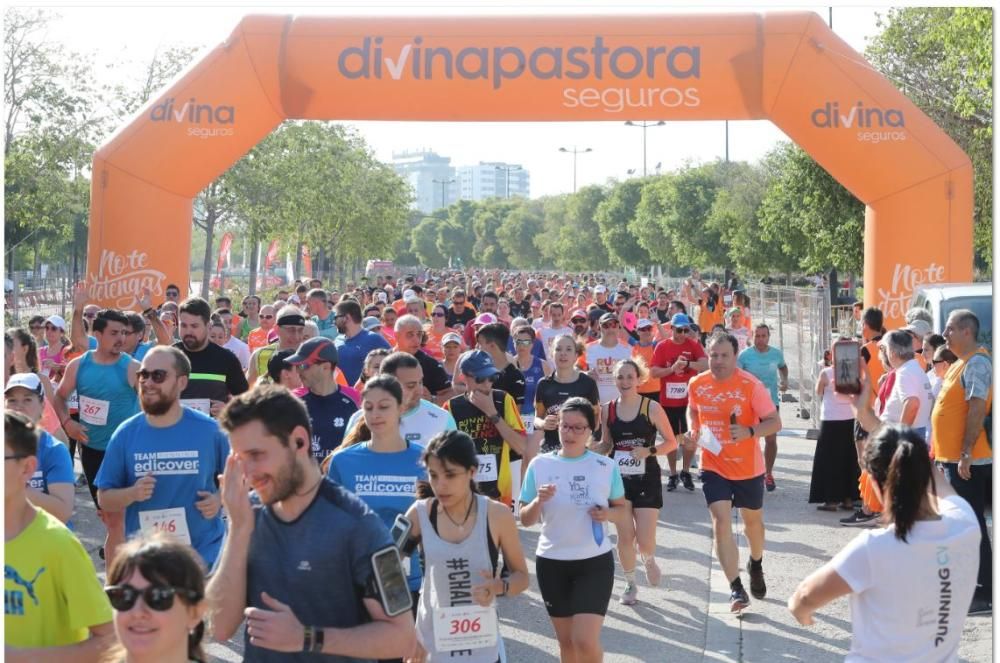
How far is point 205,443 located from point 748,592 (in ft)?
15.0

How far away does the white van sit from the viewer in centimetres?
1144

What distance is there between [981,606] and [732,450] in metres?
1.88

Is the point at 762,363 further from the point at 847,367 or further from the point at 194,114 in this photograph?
the point at 194,114

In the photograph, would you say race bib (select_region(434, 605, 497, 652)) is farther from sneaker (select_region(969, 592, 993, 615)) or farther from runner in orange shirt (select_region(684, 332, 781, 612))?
sneaker (select_region(969, 592, 993, 615))

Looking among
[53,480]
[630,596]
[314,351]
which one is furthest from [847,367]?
[53,480]

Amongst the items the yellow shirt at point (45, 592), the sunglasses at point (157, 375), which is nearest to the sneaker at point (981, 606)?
the sunglasses at point (157, 375)

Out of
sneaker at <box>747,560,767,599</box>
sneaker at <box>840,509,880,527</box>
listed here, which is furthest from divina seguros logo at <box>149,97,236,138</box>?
sneaker at <box>747,560,767,599</box>

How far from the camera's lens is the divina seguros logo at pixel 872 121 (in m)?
13.0

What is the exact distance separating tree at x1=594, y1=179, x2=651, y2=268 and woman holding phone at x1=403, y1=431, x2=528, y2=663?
3219 inches

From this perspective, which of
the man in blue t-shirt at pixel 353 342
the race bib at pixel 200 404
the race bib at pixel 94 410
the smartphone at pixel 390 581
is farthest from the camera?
the man in blue t-shirt at pixel 353 342

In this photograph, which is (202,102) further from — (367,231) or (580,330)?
(367,231)

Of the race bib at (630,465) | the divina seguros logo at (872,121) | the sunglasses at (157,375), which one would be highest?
the divina seguros logo at (872,121)

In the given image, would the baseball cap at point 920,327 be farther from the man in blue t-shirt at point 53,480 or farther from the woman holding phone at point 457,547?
the man in blue t-shirt at point 53,480

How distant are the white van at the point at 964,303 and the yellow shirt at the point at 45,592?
937 centimetres
